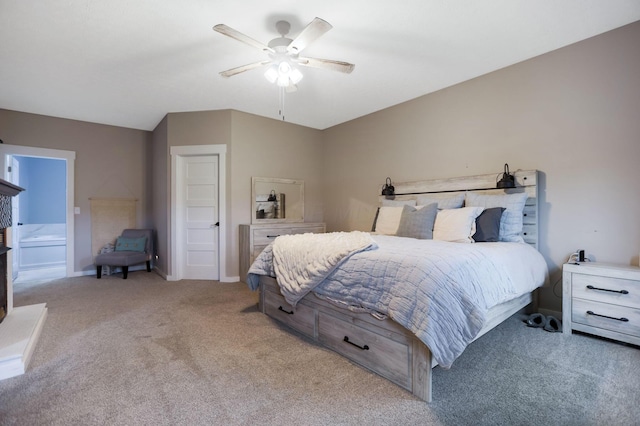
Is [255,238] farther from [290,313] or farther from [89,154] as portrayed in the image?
[89,154]

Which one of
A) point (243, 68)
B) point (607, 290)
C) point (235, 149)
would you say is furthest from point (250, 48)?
point (607, 290)

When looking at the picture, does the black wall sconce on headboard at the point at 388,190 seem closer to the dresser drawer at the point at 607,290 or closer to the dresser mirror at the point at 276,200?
the dresser mirror at the point at 276,200

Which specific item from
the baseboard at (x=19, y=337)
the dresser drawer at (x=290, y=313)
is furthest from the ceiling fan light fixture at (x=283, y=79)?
the baseboard at (x=19, y=337)

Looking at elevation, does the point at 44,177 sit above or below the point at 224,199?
above

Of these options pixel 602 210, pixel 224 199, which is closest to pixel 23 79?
pixel 224 199

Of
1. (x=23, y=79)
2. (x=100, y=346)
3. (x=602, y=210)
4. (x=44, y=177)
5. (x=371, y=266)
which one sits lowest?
(x=100, y=346)

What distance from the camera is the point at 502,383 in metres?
1.69

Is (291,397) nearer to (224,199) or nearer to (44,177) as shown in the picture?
(224,199)

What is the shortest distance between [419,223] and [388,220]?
1.65ft

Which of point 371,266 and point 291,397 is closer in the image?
point 291,397

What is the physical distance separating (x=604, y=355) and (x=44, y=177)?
8.42 metres

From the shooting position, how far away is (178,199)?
4.32 m

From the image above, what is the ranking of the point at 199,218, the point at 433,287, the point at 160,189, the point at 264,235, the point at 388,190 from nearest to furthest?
the point at 433,287
the point at 388,190
the point at 264,235
the point at 199,218
the point at 160,189

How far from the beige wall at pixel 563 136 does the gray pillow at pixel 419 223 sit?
2.71 ft
